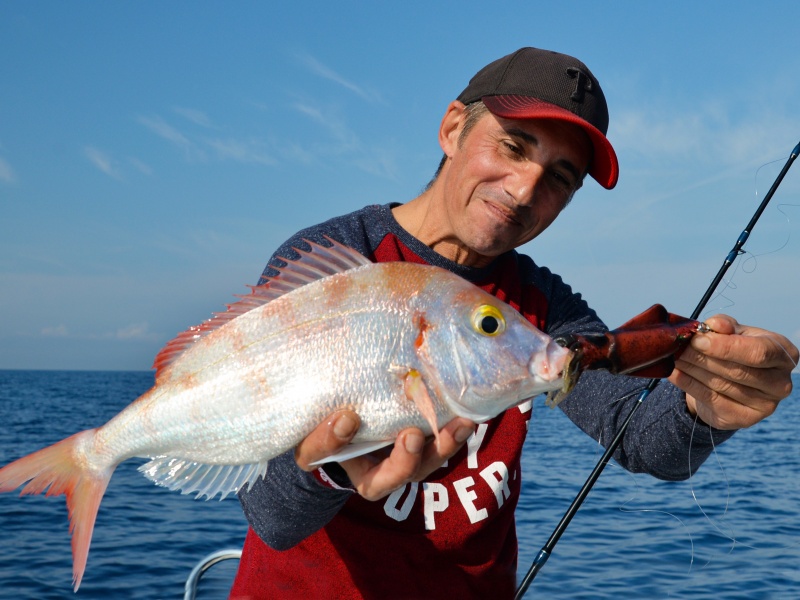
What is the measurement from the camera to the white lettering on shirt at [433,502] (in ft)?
9.83

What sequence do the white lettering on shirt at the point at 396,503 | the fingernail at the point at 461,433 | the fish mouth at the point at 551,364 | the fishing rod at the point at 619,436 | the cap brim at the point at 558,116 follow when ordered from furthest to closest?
the fishing rod at the point at 619,436 < the white lettering on shirt at the point at 396,503 < the cap brim at the point at 558,116 < the fingernail at the point at 461,433 < the fish mouth at the point at 551,364

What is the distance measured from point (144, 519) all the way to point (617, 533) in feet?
25.3

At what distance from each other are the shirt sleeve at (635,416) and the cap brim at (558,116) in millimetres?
594

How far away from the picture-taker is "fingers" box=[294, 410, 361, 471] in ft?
6.91

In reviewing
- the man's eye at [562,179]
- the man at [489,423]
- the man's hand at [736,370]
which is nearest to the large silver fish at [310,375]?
the man at [489,423]

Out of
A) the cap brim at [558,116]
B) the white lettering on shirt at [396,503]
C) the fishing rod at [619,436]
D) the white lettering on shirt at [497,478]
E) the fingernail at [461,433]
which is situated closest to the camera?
the fingernail at [461,433]

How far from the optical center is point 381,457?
2352 millimetres

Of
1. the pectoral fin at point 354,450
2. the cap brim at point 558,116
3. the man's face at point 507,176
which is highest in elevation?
the cap brim at point 558,116

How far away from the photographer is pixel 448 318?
224 cm

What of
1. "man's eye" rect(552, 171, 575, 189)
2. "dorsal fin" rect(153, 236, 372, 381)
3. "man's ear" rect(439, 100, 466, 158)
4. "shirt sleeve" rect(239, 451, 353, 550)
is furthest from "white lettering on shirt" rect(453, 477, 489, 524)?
"man's ear" rect(439, 100, 466, 158)

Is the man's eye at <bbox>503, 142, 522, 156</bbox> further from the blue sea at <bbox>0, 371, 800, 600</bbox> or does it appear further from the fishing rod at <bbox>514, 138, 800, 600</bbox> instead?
the blue sea at <bbox>0, 371, 800, 600</bbox>

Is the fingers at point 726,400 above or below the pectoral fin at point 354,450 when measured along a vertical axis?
above

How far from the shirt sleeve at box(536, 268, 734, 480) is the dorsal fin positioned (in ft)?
3.18

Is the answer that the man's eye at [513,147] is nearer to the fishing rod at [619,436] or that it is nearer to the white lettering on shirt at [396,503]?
the fishing rod at [619,436]
